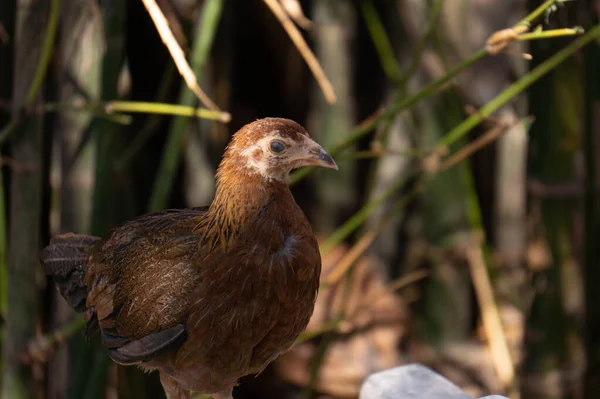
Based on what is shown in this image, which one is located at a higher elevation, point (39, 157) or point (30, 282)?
point (39, 157)

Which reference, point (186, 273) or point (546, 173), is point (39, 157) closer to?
point (186, 273)

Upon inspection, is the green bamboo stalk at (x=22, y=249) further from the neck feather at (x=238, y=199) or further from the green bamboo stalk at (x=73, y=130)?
the neck feather at (x=238, y=199)

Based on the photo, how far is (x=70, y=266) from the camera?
1.35 m

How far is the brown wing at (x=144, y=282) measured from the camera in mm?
1138

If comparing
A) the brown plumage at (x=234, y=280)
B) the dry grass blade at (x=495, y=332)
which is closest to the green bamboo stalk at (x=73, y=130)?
the brown plumage at (x=234, y=280)

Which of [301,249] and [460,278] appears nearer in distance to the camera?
[301,249]

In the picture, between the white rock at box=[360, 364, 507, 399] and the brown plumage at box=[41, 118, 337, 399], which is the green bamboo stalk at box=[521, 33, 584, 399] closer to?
the white rock at box=[360, 364, 507, 399]

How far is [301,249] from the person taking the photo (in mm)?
1122

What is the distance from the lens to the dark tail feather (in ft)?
4.43

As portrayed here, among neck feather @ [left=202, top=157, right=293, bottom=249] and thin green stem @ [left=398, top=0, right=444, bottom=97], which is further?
thin green stem @ [left=398, top=0, right=444, bottom=97]

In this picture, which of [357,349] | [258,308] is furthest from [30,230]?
[357,349]

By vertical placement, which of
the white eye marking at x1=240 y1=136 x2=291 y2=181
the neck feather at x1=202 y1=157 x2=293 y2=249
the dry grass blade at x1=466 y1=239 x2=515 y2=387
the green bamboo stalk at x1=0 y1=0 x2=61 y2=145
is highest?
the green bamboo stalk at x1=0 y1=0 x2=61 y2=145

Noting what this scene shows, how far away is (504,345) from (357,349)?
15.0 inches

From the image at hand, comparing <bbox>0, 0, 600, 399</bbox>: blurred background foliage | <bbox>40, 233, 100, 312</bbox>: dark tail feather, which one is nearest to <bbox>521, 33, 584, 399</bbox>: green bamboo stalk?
<bbox>0, 0, 600, 399</bbox>: blurred background foliage
